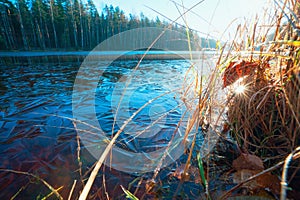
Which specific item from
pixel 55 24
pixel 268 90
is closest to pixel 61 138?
pixel 268 90

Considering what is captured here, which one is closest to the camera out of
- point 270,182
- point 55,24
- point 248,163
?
point 270,182

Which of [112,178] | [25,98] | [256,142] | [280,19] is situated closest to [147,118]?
[112,178]

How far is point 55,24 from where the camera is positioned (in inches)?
1426

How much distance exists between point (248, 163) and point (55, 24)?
45703 mm

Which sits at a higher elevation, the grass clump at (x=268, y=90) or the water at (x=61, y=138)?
the grass clump at (x=268, y=90)

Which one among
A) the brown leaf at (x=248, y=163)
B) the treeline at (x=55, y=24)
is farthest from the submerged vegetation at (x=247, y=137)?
the treeline at (x=55, y=24)

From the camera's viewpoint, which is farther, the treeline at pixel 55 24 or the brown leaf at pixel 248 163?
the treeline at pixel 55 24

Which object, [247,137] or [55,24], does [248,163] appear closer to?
[247,137]

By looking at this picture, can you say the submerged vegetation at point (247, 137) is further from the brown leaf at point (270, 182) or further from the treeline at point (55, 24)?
the treeline at point (55, 24)

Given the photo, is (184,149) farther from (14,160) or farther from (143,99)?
(143,99)

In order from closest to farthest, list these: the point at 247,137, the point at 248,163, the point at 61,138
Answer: the point at 248,163, the point at 247,137, the point at 61,138

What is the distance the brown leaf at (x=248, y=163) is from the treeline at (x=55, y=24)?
30.2 meters

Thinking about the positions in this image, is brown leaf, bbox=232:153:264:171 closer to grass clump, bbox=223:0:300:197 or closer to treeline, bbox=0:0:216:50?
grass clump, bbox=223:0:300:197

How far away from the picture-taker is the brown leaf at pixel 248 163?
916 millimetres
